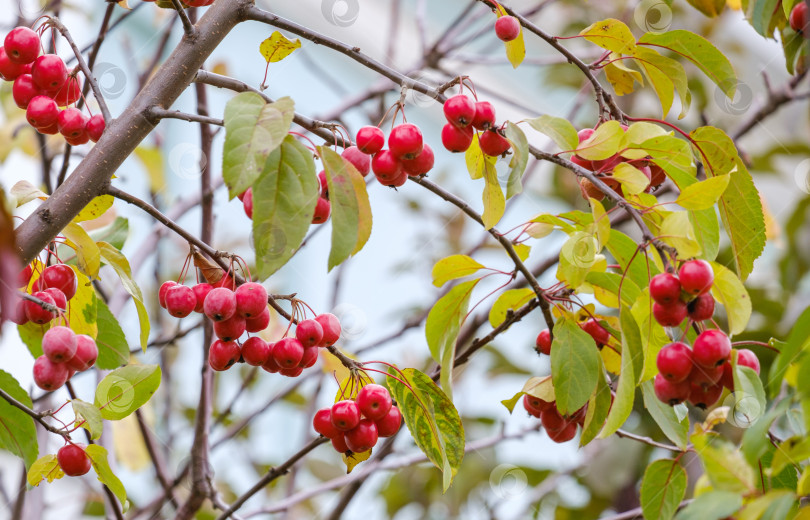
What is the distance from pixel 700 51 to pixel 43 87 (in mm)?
602

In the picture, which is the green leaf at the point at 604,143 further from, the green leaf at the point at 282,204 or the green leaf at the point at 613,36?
the green leaf at the point at 282,204

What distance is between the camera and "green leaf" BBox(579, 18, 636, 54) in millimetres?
695

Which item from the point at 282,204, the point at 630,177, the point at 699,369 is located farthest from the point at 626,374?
the point at 282,204

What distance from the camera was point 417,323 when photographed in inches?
44.8

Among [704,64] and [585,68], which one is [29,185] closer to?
[585,68]

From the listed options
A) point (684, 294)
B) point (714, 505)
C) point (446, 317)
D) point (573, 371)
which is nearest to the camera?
point (714, 505)

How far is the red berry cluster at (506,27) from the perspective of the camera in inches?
26.1

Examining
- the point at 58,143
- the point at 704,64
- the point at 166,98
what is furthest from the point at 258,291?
the point at 58,143

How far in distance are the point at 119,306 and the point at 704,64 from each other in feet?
2.68

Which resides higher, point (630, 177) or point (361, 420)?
point (630, 177)

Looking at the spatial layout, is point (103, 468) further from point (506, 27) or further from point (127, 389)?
point (506, 27)

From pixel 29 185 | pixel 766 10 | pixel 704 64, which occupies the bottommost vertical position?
pixel 29 185

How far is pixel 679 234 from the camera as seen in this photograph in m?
0.57

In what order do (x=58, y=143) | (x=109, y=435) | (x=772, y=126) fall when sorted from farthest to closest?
(x=772, y=126), (x=58, y=143), (x=109, y=435)
